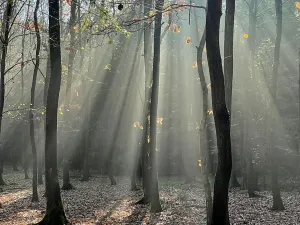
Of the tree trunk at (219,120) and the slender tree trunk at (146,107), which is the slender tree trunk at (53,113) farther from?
the tree trunk at (219,120)

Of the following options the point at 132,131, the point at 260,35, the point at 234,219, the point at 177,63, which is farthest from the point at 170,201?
the point at 260,35

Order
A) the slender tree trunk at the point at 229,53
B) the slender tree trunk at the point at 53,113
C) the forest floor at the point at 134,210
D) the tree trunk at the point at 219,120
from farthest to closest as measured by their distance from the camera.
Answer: the forest floor at the point at 134,210, the slender tree trunk at the point at 53,113, the slender tree trunk at the point at 229,53, the tree trunk at the point at 219,120

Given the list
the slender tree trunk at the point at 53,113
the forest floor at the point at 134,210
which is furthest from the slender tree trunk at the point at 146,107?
the slender tree trunk at the point at 53,113

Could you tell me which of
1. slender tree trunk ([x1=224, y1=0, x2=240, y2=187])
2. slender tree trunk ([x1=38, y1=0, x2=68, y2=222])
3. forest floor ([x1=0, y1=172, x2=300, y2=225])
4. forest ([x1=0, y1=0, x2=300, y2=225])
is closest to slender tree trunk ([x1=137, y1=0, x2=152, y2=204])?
forest ([x1=0, y1=0, x2=300, y2=225])

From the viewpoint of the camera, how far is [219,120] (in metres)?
7.18

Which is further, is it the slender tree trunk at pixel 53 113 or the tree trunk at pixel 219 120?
the slender tree trunk at pixel 53 113

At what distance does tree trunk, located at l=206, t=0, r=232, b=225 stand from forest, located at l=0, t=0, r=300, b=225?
0.07 feet

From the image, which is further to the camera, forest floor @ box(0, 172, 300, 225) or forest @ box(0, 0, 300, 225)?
forest floor @ box(0, 172, 300, 225)

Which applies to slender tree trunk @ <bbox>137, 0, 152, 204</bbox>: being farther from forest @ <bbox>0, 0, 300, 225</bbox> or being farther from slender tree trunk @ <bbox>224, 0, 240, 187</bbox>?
slender tree trunk @ <bbox>224, 0, 240, 187</bbox>

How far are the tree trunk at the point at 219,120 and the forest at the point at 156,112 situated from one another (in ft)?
0.07

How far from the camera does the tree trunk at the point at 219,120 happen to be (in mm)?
7082

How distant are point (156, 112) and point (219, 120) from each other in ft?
22.7

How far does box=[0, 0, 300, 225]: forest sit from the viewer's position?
9.23 m

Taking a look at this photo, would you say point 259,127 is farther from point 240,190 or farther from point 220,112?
point 220,112
